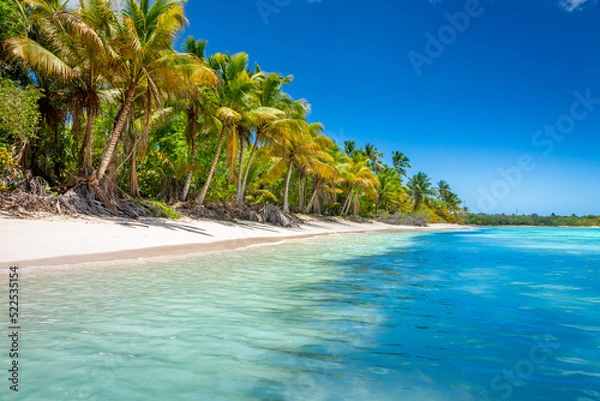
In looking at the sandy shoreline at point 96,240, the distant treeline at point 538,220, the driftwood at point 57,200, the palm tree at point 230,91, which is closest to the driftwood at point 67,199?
the driftwood at point 57,200

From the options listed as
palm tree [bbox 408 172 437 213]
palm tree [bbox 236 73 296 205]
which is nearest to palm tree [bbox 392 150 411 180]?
palm tree [bbox 408 172 437 213]

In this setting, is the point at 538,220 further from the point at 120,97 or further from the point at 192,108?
the point at 120,97

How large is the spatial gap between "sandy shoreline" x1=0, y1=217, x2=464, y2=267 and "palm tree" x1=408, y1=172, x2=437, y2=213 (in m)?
51.9

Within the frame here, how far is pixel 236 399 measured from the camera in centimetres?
260

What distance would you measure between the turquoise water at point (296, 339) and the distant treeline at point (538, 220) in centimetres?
9568

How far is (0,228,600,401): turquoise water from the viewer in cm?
282

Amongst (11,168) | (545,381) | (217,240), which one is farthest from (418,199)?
(545,381)

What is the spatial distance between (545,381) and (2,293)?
6473 millimetres

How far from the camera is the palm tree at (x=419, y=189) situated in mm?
63312

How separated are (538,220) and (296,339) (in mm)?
115539

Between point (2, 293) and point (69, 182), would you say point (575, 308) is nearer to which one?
point (2, 293)

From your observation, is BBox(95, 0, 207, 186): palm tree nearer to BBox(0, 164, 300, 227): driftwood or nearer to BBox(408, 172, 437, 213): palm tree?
BBox(0, 164, 300, 227): driftwood

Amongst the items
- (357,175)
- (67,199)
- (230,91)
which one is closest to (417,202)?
(357,175)

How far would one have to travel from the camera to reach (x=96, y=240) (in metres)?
10.2
